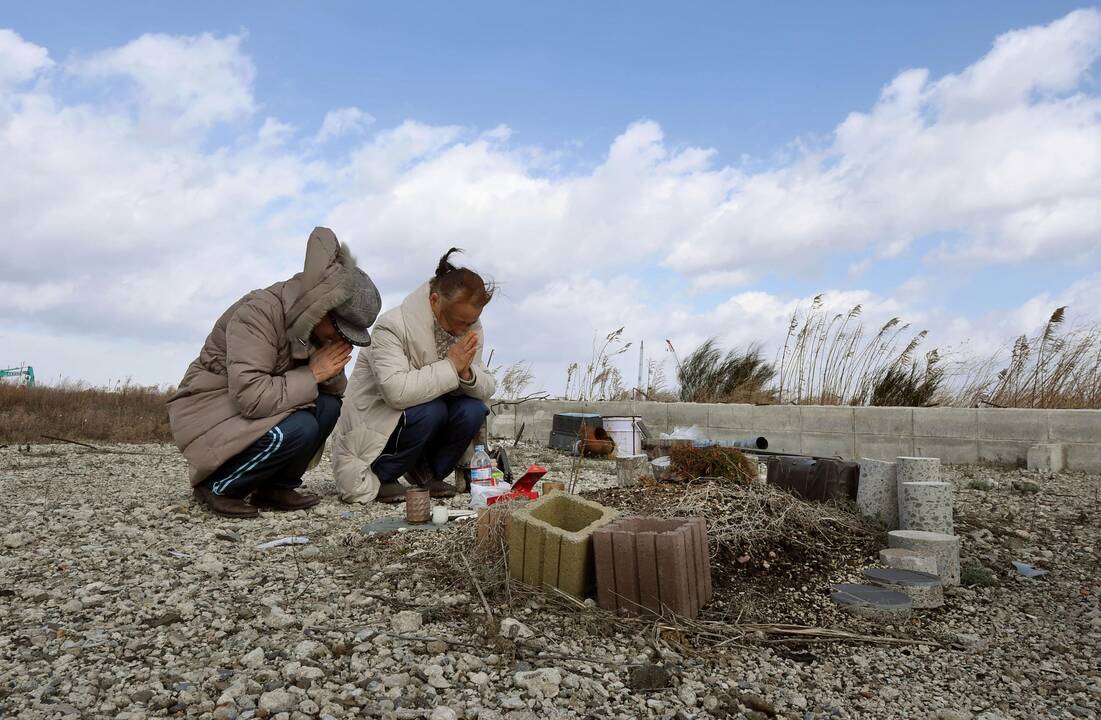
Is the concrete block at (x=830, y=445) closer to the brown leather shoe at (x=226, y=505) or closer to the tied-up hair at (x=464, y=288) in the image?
the tied-up hair at (x=464, y=288)

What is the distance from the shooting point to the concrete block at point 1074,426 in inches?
239

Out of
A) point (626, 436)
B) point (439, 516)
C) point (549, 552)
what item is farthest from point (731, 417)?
point (549, 552)

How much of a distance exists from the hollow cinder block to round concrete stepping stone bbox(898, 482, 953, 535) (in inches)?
60.0

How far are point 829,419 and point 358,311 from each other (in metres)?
4.88

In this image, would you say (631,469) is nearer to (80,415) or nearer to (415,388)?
(415,388)

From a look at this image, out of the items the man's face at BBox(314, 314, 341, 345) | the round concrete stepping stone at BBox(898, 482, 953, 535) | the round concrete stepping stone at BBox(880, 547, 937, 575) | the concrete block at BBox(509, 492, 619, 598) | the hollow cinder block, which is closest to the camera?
the hollow cinder block

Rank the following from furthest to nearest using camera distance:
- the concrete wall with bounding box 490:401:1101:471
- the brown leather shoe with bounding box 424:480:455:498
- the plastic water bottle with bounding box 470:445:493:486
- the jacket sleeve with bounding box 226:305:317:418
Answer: the concrete wall with bounding box 490:401:1101:471 → the brown leather shoe with bounding box 424:480:455:498 → the plastic water bottle with bounding box 470:445:493:486 → the jacket sleeve with bounding box 226:305:317:418

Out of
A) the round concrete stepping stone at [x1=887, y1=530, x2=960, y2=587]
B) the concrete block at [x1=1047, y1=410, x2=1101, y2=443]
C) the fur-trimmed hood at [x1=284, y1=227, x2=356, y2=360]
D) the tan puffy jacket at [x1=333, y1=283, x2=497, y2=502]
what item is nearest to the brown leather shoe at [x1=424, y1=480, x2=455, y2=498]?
the tan puffy jacket at [x1=333, y1=283, x2=497, y2=502]

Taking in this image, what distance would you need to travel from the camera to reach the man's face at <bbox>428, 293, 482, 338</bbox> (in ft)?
14.2

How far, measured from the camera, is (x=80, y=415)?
9.63 metres

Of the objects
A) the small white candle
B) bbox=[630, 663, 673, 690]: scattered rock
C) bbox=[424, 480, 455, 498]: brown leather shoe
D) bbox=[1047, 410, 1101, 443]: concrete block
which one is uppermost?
bbox=[1047, 410, 1101, 443]: concrete block

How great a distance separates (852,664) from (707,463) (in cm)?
202

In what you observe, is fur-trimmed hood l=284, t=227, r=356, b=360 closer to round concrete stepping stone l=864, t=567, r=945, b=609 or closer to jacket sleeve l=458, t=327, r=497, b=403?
jacket sleeve l=458, t=327, r=497, b=403

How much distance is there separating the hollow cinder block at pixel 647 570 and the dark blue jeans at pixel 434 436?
80.9 inches
